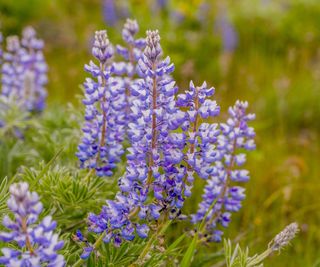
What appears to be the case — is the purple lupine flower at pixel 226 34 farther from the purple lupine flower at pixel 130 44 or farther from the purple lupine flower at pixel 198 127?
the purple lupine flower at pixel 198 127

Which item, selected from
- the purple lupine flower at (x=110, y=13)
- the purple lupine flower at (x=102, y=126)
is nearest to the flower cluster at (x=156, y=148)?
the purple lupine flower at (x=102, y=126)

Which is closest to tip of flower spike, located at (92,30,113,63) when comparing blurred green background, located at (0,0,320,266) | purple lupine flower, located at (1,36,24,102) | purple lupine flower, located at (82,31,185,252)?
purple lupine flower, located at (82,31,185,252)

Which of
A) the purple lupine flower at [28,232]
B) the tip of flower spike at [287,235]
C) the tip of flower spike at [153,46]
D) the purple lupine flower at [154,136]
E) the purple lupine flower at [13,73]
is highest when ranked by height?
the purple lupine flower at [13,73]

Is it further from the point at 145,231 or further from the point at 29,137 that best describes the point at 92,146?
the point at 29,137

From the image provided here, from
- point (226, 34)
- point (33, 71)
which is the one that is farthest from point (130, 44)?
point (226, 34)

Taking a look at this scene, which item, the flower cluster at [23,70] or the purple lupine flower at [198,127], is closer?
the purple lupine flower at [198,127]

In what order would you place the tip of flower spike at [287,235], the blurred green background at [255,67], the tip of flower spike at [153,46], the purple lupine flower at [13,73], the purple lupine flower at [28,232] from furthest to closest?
the blurred green background at [255,67], the purple lupine flower at [13,73], the tip of flower spike at [287,235], the tip of flower spike at [153,46], the purple lupine flower at [28,232]

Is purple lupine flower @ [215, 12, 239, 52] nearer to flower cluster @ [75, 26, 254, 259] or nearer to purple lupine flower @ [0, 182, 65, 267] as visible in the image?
flower cluster @ [75, 26, 254, 259]

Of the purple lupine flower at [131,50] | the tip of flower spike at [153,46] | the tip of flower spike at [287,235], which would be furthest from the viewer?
the purple lupine flower at [131,50]
